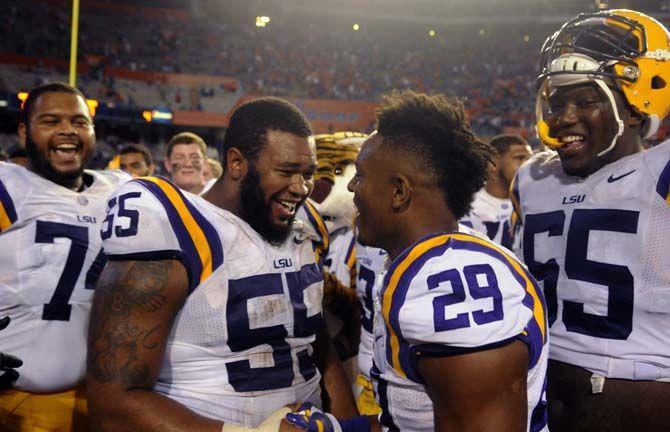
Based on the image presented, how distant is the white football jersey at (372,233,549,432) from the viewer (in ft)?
4.17

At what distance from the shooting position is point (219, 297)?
1.82m

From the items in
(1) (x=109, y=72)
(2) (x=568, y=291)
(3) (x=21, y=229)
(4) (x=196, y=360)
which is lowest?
(4) (x=196, y=360)

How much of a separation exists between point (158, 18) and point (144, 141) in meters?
6.62

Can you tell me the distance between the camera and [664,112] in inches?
89.5

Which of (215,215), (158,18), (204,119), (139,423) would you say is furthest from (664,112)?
(158,18)

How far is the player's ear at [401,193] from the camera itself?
1.53 meters

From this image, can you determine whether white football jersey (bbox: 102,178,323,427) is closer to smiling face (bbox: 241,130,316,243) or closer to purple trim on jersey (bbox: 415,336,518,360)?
smiling face (bbox: 241,130,316,243)

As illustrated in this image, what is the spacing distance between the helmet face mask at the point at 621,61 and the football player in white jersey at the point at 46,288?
1.98 m

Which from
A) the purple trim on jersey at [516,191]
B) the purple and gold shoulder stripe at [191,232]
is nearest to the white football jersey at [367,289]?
the purple trim on jersey at [516,191]

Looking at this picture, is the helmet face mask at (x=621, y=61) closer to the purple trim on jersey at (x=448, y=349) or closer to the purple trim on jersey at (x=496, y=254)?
the purple trim on jersey at (x=496, y=254)

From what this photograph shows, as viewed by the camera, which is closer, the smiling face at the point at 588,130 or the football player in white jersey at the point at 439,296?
the football player in white jersey at the point at 439,296

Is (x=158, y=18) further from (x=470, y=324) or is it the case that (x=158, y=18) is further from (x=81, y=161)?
(x=470, y=324)

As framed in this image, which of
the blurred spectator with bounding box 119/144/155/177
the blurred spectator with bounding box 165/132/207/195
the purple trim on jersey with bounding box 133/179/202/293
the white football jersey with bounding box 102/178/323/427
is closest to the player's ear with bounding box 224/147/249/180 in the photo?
the white football jersey with bounding box 102/178/323/427

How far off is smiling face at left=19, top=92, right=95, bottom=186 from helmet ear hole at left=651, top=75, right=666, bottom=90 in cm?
243
